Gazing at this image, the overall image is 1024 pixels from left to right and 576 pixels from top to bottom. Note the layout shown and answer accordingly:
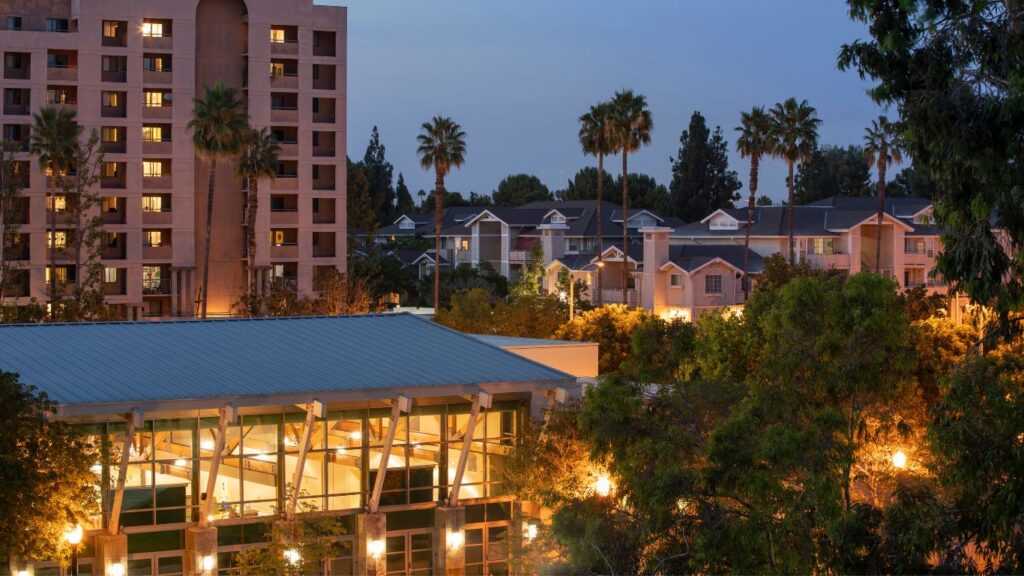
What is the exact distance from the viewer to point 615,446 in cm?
2956

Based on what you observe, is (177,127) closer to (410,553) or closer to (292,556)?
(410,553)

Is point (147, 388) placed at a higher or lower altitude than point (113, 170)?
lower

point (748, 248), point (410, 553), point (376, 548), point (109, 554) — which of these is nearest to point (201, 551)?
point (109, 554)

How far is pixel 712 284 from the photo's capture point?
95.3m

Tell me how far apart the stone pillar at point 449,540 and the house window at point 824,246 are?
218 ft

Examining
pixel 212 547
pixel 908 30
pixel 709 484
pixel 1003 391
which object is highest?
pixel 908 30

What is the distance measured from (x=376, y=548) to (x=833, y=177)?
437ft

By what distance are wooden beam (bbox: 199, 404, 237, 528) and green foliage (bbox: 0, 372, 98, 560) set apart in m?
4.13

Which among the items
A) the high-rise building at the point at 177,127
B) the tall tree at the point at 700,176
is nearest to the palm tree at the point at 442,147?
the high-rise building at the point at 177,127

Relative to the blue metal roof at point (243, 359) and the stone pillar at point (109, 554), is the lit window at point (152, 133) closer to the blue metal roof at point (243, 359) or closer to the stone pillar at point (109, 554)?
the blue metal roof at point (243, 359)

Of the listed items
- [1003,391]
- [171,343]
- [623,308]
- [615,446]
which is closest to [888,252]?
[623,308]

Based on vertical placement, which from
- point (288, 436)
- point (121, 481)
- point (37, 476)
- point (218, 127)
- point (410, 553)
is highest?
point (218, 127)

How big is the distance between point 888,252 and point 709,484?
3214 inches

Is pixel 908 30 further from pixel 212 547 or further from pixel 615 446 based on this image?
pixel 212 547
